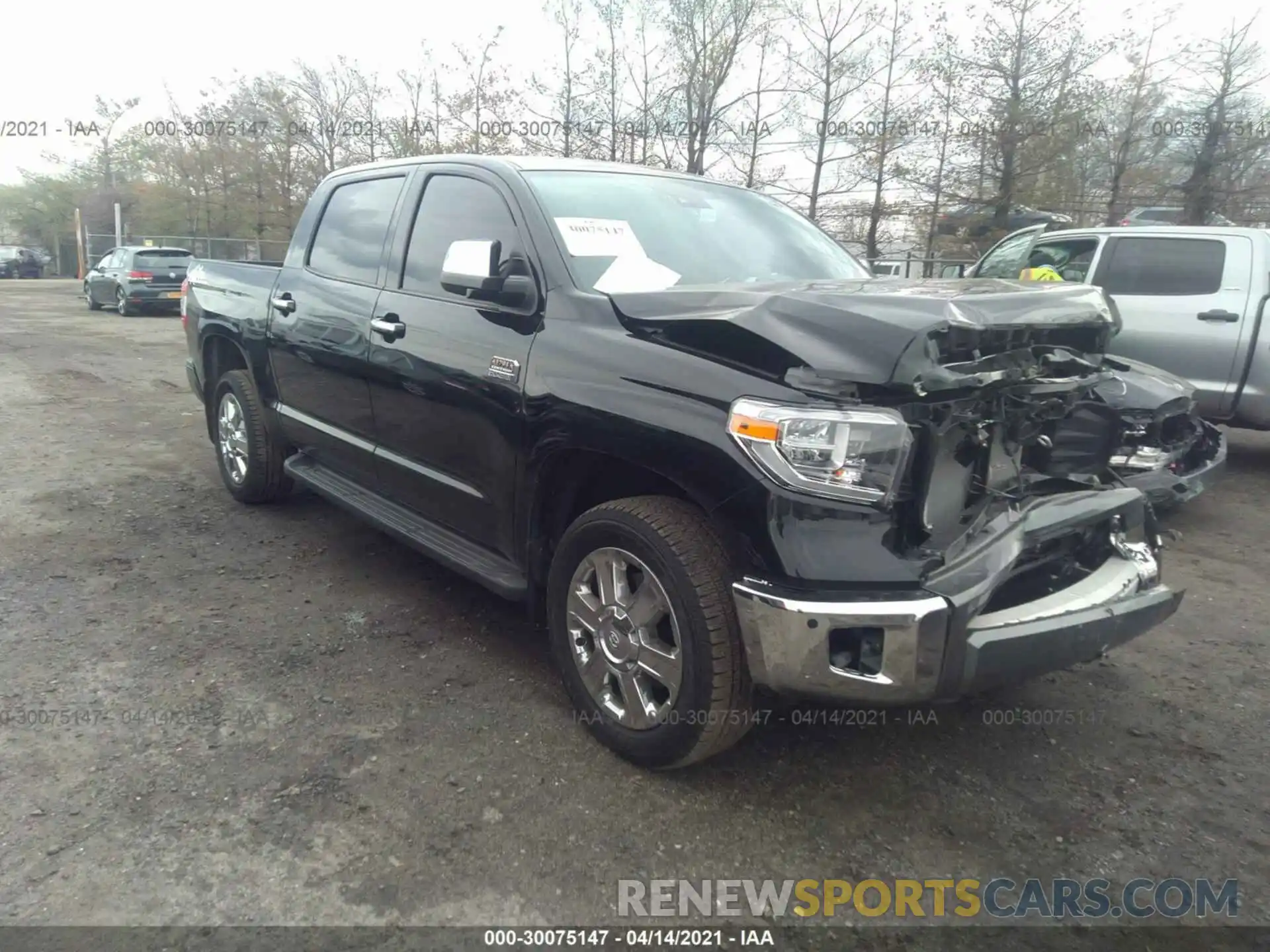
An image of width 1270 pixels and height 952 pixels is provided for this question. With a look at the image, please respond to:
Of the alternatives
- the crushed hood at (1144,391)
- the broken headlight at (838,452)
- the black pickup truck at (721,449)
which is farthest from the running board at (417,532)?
the crushed hood at (1144,391)

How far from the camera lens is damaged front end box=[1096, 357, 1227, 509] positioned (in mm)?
4891

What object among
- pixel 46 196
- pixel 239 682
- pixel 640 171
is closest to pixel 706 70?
pixel 640 171

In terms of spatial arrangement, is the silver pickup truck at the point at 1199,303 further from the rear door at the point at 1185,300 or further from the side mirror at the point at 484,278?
the side mirror at the point at 484,278

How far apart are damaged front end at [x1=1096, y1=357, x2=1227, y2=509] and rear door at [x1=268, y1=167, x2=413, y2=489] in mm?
3690

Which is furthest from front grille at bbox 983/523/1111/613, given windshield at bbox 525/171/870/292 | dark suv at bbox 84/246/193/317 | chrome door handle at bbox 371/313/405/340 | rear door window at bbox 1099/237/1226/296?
dark suv at bbox 84/246/193/317

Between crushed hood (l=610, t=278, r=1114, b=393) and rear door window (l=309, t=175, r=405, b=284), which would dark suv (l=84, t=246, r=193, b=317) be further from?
crushed hood (l=610, t=278, r=1114, b=393)

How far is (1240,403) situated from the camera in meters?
6.46

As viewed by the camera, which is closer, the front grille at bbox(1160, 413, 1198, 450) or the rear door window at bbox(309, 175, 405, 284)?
the rear door window at bbox(309, 175, 405, 284)

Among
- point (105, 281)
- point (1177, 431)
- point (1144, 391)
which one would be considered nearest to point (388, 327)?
point (1144, 391)

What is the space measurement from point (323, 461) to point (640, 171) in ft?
7.02

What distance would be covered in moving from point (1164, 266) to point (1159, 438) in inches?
102

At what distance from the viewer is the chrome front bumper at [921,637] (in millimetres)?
2264

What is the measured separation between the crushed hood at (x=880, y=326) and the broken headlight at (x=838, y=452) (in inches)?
3.9

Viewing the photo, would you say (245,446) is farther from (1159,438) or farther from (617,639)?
(1159,438)
